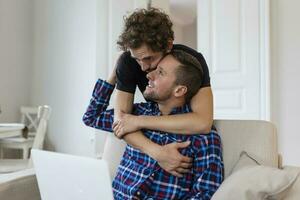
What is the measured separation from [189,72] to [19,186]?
2.35ft

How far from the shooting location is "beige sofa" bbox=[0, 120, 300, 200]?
48.5 inches

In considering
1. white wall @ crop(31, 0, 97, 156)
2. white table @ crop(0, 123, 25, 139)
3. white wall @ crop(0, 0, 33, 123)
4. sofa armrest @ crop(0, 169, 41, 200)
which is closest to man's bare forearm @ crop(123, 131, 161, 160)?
sofa armrest @ crop(0, 169, 41, 200)

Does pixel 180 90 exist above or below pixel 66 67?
below

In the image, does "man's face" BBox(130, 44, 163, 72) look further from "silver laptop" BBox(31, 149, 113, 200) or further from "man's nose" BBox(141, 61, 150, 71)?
"silver laptop" BBox(31, 149, 113, 200)

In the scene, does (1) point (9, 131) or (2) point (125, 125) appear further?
(1) point (9, 131)

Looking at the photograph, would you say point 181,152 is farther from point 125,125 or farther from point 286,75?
point 286,75

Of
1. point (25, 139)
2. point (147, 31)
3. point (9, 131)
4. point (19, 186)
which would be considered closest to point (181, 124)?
point (147, 31)

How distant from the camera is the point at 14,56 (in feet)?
12.8

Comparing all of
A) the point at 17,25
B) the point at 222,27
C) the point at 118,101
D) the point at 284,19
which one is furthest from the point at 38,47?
the point at 118,101

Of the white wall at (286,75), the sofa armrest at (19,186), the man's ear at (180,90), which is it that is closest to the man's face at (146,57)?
the man's ear at (180,90)

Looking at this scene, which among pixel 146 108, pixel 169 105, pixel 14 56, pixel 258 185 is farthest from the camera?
pixel 14 56

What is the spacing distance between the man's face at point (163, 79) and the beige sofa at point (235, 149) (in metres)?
0.25

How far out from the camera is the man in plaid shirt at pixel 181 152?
1.20 meters

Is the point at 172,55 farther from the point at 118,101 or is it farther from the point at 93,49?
the point at 93,49
